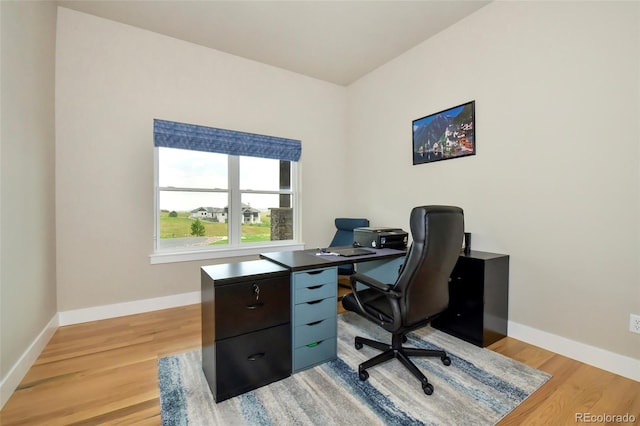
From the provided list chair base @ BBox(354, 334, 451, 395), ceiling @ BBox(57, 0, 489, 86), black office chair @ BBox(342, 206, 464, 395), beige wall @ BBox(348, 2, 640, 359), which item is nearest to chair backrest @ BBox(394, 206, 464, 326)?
black office chair @ BBox(342, 206, 464, 395)

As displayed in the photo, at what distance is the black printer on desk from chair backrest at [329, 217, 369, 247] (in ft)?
3.34

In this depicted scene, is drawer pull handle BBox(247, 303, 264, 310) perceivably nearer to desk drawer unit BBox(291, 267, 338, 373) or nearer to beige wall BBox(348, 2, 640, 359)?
desk drawer unit BBox(291, 267, 338, 373)

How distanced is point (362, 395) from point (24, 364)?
223 centimetres

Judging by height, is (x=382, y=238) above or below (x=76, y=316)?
above

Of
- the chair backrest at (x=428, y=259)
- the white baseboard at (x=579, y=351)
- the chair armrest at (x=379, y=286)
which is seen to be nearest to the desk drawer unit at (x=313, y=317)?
the chair armrest at (x=379, y=286)

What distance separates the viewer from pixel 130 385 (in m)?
1.79

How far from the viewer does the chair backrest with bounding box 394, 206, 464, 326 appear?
1603 mm

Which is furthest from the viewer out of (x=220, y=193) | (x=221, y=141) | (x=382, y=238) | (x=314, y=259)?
(x=220, y=193)

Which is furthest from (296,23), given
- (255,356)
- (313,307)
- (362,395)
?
(362,395)

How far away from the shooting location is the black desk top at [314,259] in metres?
1.89

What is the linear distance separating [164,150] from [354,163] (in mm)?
2507

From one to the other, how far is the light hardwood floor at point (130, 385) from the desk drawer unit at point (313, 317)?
0.71m

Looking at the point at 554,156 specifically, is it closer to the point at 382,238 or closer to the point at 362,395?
the point at 382,238

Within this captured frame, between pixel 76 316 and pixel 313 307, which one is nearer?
pixel 313 307
